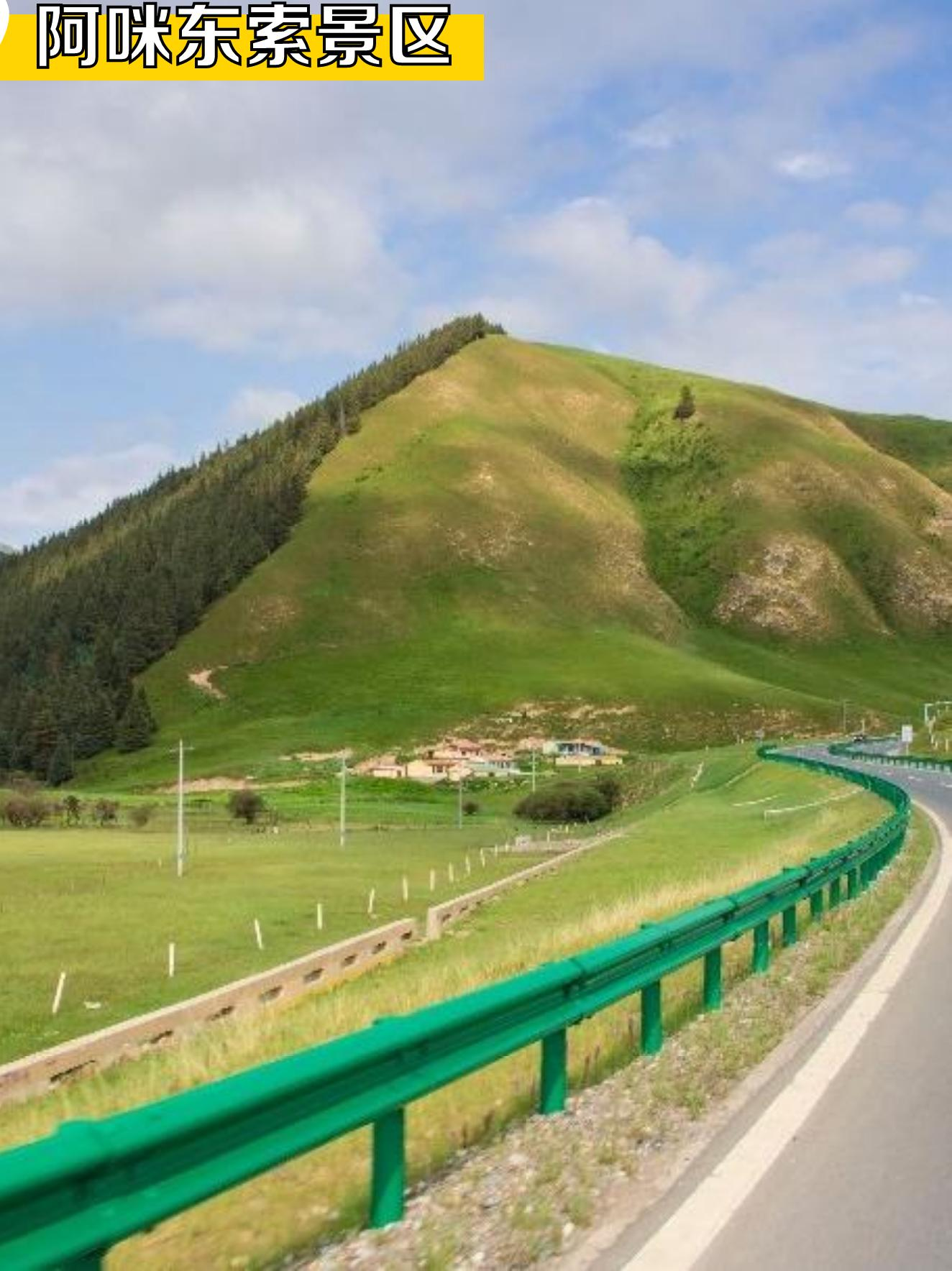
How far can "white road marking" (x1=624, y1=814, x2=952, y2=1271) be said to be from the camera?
586 cm

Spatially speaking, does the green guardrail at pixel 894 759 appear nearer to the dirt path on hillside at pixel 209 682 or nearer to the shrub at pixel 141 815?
the shrub at pixel 141 815

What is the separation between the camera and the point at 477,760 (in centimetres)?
14312

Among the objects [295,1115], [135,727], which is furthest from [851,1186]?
[135,727]

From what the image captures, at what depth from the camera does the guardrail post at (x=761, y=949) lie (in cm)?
1360

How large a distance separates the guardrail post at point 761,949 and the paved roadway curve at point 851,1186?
2.99m

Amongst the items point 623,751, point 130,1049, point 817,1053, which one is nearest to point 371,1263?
point 817,1053

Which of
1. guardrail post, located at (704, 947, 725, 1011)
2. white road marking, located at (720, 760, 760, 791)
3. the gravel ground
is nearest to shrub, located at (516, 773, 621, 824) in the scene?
white road marking, located at (720, 760, 760, 791)

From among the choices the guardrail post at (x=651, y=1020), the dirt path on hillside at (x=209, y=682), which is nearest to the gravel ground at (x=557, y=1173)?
the guardrail post at (x=651, y=1020)

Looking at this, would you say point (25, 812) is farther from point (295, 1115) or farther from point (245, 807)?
point (295, 1115)

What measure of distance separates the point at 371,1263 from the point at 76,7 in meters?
23.4

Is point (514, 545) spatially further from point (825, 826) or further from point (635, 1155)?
point (635, 1155)

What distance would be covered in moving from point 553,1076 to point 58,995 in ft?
89.9

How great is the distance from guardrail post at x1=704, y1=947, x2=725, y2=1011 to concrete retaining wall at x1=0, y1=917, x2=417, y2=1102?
12.4 metres

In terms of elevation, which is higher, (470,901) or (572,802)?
(470,901)
